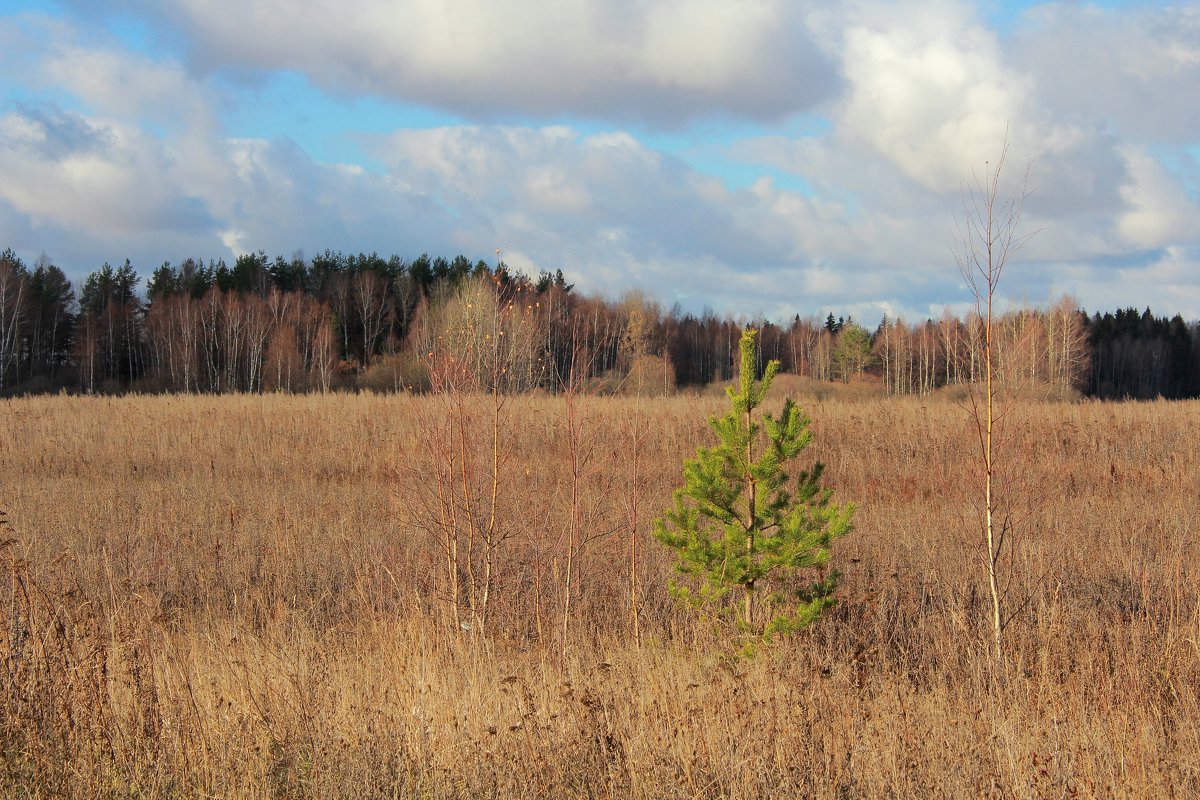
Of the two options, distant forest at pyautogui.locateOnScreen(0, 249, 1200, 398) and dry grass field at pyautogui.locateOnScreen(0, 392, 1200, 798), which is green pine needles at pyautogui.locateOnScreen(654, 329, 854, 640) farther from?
distant forest at pyautogui.locateOnScreen(0, 249, 1200, 398)

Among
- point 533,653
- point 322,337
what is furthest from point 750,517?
point 322,337

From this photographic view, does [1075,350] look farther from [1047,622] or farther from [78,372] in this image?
[78,372]

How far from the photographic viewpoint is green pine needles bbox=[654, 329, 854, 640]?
5.66m

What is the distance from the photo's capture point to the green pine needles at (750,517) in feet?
18.6

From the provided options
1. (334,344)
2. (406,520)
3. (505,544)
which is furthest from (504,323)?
(334,344)

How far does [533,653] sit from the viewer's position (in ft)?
20.5

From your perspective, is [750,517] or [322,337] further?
[322,337]

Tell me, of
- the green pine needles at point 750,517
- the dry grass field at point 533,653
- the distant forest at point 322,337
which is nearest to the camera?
the dry grass field at point 533,653

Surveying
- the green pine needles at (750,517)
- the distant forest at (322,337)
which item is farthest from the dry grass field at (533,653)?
the distant forest at (322,337)

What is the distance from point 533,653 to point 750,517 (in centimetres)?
189

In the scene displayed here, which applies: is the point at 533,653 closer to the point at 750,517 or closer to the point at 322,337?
the point at 750,517

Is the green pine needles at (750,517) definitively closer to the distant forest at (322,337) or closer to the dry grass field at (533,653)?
the dry grass field at (533,653)

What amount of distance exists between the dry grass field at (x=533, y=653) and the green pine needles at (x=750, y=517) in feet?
1.43

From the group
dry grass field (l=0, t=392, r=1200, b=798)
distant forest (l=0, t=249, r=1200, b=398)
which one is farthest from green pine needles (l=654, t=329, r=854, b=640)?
distant forest (l=0, t=249, r=1200, b=398)
